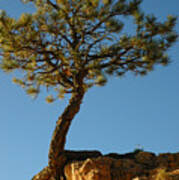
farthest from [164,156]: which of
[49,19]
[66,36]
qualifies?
[49,19]

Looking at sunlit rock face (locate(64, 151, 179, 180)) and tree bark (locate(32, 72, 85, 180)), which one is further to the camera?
tree bark (locate(32, 72, 85, 180))

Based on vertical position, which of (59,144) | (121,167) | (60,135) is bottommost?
(121,167)

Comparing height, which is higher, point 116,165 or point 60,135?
point 60,135

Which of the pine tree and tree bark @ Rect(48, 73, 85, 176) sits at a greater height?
the pine tree

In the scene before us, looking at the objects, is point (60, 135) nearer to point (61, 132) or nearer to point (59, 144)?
point (61, 132)

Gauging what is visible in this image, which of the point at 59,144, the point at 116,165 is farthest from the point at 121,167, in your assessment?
the point at 59,144

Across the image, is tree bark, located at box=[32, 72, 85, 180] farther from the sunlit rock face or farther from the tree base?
the sunlit rock face

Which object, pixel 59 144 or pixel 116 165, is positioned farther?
pixel 59 144

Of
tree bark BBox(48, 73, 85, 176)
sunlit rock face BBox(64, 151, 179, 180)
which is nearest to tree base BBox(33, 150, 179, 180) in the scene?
sunlit rock face BBox(64, 151, 179, 180)

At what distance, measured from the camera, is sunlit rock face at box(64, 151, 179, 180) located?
7.16 m

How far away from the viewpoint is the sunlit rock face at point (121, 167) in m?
7.16

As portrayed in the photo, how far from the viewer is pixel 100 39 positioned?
880 cm

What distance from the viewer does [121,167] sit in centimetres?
755

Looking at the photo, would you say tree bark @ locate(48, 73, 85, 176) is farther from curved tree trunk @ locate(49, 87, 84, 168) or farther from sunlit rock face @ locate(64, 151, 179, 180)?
sunlit rock face @ locate(64, 151, 179, 180)
